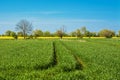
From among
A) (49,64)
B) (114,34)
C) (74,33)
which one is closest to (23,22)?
(74,33)

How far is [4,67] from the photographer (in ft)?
57.4

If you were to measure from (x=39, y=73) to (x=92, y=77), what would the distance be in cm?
356

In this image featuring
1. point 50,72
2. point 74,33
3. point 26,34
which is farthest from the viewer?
point 74,33

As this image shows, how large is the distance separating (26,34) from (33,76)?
407 ft

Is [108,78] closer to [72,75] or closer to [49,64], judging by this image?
[72,75]

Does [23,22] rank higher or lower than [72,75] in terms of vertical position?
higher

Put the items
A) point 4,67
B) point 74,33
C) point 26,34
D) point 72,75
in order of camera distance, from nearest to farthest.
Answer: point 72,75
point 4,67
point 26,34
point 74,33

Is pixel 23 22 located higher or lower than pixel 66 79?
higher

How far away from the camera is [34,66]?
59.3 ft

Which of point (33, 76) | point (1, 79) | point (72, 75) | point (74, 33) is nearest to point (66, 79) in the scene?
point (72, 75)

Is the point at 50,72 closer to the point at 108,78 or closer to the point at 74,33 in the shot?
the point at 108,78

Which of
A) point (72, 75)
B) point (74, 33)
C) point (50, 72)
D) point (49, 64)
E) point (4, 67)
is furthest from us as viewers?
point (74, 33)

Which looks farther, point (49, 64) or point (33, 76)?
point (49, 64)

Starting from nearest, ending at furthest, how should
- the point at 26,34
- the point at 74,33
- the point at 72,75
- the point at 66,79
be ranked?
the point at 66,79, the point at 72,75, the point at 26,34, the point at 74,33
